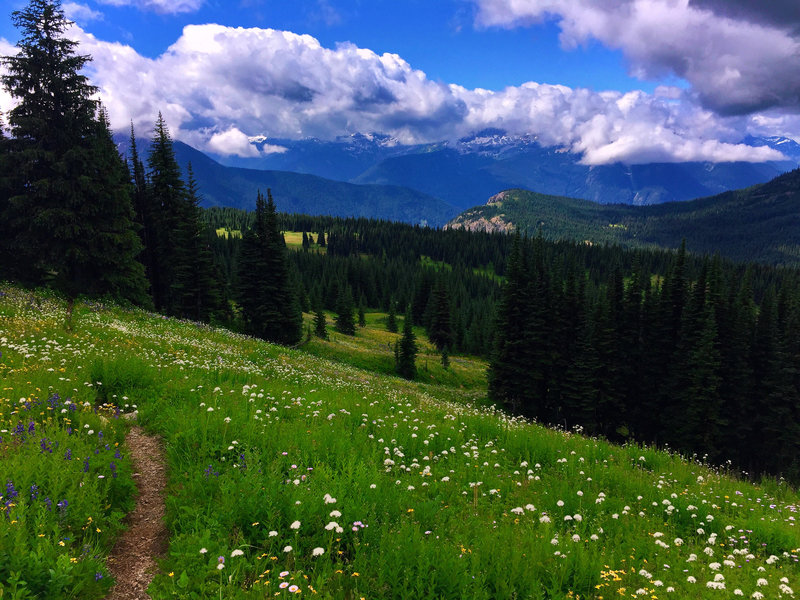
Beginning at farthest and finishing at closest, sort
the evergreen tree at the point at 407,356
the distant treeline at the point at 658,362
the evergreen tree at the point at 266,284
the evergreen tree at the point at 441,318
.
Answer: the evergreen tree at the point at 441,318, the evergreen tree at the point at 407,356, the evergreen tree at the point at 266,284, the distant treeline at the point at 658,362

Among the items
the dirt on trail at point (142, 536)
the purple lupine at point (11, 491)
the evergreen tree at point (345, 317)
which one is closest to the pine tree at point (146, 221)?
the dirt on trail at point (142, 536)

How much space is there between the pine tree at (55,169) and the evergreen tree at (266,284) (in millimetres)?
15724

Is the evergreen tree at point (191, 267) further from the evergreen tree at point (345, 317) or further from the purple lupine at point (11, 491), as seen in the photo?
the evergreen tree at point (345, 317)

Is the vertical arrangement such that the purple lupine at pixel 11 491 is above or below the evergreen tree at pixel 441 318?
above

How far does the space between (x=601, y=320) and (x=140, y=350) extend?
1591 inches

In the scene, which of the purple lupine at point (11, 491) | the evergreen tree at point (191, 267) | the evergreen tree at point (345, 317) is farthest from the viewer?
the evergreen tree at point (345, 317)

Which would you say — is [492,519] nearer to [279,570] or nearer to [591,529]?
[591,529]

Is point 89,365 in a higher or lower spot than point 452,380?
higher

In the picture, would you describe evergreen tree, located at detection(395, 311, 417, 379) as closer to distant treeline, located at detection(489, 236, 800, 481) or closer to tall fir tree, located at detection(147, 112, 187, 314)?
distant treeline, located at detection(489, 236, 800, 481)

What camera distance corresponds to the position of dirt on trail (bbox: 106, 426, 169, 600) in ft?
14.3

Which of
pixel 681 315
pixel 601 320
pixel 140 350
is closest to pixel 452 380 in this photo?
pixel 601 320

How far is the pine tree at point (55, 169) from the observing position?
24047mm

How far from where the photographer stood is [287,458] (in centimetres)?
686

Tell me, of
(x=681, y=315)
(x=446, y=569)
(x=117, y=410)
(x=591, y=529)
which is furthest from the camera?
(x=681, y=315)
